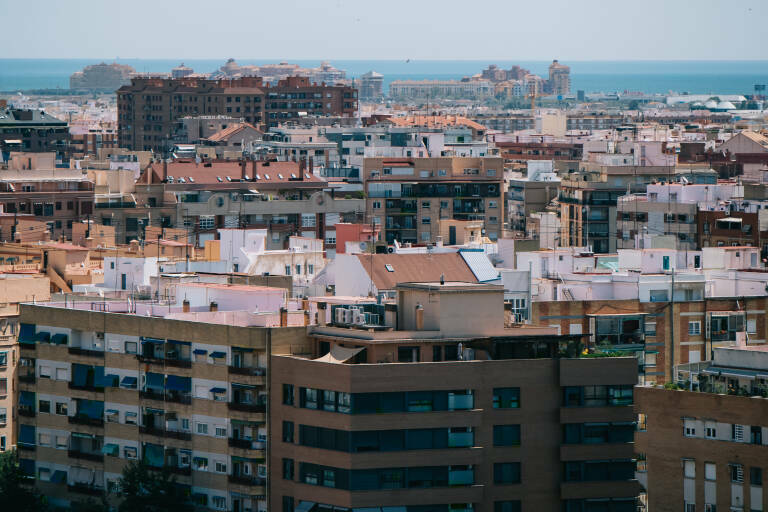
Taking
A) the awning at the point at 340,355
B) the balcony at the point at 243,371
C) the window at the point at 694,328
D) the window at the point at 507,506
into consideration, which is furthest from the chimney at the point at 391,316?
the window at the point at 694,328

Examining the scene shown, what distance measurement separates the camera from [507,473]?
44812mm

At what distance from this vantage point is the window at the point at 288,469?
44.9m

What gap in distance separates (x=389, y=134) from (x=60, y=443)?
9618 centimetres

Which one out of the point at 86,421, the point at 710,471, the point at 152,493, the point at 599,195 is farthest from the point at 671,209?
the point at 710,471

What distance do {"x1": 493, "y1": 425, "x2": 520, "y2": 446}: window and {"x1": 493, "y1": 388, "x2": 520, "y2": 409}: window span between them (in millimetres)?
430

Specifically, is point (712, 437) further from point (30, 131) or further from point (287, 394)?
point (30, 131)

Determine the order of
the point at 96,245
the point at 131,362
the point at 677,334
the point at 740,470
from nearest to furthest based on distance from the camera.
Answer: the point at 740,470 → the point at 131,362 → the point at 677,334 → the point at 96,245

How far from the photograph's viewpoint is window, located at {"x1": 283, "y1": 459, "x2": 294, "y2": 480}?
44875 millimetres

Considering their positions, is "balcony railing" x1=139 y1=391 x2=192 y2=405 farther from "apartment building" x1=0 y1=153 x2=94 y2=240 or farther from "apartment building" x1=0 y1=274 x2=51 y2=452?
"apartment building" x1=0 y1=153 x2=94 y2=240

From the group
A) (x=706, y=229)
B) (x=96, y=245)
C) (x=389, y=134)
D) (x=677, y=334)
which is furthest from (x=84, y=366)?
(x=389, y=134)

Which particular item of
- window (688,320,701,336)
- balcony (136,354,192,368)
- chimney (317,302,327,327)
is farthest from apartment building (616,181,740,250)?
balcony (136,354,192,368)

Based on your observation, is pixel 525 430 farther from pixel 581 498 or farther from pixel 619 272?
pixel 619 272

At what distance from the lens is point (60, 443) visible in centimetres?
5012

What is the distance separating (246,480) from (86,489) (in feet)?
17.1
